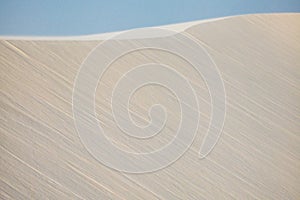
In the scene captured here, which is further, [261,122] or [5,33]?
[261,122]

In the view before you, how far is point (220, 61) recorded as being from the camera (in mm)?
1156

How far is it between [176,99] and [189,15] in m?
0.26

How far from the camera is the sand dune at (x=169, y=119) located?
108cm

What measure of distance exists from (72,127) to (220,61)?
1.62ft

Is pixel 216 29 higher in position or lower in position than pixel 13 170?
higher

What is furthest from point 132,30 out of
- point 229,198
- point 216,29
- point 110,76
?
point 229,198

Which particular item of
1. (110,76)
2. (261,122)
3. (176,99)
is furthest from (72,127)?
(261,122)

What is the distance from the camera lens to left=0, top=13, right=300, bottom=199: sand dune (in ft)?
3.53

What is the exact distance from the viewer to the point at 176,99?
114 cm

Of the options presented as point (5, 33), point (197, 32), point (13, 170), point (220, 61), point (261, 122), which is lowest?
point (261, 122)

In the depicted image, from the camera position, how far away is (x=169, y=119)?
3.72 ft

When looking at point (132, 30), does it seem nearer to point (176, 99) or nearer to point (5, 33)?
→ point (176, 99)

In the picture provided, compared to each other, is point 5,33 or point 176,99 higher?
point 5,33

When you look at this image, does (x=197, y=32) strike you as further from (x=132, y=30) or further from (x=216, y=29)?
(x=132, y=30)
